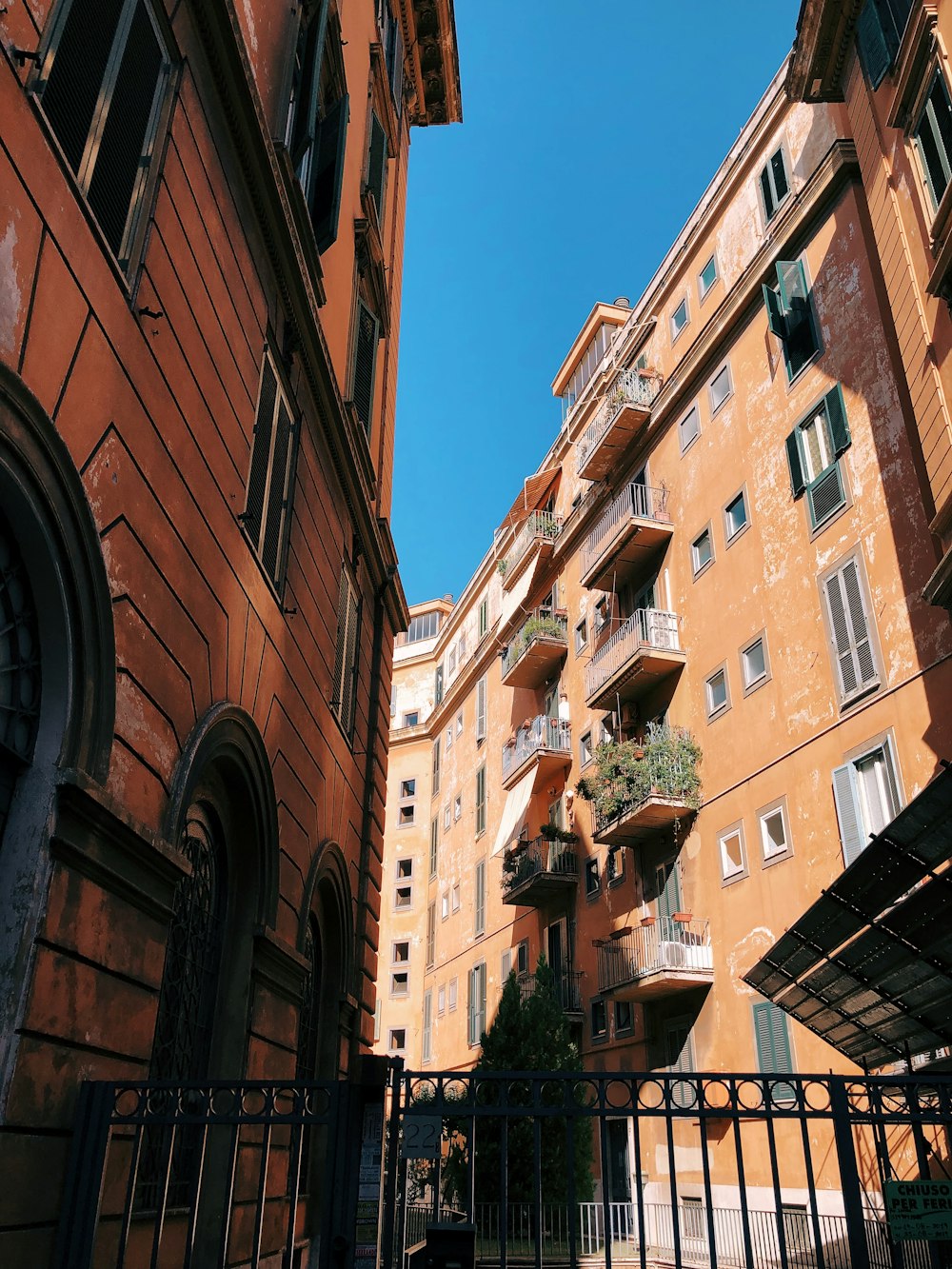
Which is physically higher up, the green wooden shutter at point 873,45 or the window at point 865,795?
the green wooden shutter at point 873,45

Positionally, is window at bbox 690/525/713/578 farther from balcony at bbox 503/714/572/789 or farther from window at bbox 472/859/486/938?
window at bbox 472/859/486/938

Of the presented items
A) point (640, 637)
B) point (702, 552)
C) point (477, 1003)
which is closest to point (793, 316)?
point (702, 552)

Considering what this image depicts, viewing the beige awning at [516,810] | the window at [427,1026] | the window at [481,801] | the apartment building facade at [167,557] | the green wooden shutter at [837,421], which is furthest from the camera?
the window at [427,1026]

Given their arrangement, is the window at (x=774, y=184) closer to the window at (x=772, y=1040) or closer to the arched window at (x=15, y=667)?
the window at (x=772, y=1040)

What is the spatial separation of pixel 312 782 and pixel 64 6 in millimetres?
6973

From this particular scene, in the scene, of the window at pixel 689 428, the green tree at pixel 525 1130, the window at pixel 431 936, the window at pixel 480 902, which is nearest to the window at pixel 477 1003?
the window at pixel 480 902

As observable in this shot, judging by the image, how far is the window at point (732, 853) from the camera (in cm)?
1939

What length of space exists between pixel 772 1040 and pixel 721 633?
767cm

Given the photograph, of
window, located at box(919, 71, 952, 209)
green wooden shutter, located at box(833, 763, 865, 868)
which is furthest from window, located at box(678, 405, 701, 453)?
window, located at box(919, 71, 952, 209)

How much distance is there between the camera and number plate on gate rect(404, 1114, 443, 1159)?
5078 millimetres

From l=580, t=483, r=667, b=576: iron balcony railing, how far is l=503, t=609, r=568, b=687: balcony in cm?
355

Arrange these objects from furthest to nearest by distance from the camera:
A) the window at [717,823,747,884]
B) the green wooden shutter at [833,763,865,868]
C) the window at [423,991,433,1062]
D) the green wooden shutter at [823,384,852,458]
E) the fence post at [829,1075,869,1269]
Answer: the window at [423,991,433,1062]
the window at [717,823,747,884]
the green wooden shutter at [823,384,852,458]
the green wooden shutter at [833,763,865,868]
the fence post at [829,1075,869,1269]

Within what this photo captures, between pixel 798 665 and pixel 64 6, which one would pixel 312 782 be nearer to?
pixel 64 6

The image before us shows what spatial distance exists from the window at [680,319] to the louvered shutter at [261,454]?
18.6 metres
